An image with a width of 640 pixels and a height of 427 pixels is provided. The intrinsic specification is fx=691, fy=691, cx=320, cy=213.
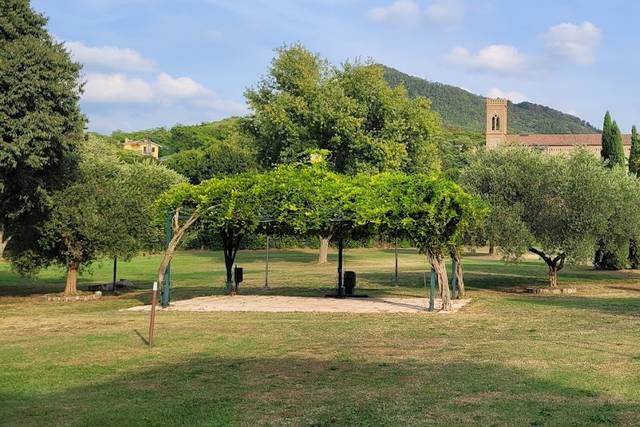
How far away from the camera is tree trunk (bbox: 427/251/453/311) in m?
18.7

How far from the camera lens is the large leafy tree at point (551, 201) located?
25.2 m

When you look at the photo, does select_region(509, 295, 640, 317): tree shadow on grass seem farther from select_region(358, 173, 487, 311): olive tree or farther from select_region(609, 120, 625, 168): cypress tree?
select_region(609, 120, 625, 168): cypress tree

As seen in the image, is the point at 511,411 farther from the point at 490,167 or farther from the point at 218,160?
the point at 218,160

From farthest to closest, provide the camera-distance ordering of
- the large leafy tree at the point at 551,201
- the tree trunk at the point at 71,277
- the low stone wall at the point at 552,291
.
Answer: the low stone wall at the point at 552,291, the large leafy tree at the point at 551,201, the tree trunk at the point at 71,277

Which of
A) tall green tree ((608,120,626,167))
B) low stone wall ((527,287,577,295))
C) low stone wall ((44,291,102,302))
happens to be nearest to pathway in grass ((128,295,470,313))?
low stone wall ((44,291,102,302))

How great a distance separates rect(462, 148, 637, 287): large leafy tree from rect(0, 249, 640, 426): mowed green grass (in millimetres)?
5003

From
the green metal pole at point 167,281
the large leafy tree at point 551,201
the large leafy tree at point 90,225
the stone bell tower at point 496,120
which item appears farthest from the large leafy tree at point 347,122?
the stone bell tower at point 496,120

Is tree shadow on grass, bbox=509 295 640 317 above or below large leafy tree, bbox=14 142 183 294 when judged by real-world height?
below

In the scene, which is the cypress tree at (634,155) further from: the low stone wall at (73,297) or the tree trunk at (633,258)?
the low stone wall at (73,297)

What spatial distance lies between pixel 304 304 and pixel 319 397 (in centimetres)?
1239

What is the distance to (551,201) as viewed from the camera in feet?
84.6

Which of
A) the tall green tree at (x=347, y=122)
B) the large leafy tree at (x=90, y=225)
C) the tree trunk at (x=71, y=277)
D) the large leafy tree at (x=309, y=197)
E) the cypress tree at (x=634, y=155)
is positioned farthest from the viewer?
the cypress tree at (x=634, y=155)

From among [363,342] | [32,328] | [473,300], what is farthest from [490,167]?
[32,328]

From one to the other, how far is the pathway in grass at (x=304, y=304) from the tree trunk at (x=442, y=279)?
0.34m
